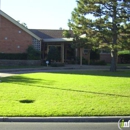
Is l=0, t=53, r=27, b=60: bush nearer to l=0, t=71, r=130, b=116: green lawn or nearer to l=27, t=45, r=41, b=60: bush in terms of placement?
l=27, t=45, r=41, b=60: bush

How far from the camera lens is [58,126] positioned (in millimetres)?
7855

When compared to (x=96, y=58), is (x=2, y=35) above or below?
above

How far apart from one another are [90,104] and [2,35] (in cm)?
2770

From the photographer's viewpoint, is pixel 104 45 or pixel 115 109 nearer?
pixel 115 109

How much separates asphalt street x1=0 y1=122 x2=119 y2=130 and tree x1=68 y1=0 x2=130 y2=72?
1709 cm

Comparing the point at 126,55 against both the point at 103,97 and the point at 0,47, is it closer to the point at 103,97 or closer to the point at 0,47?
the point at 0,47

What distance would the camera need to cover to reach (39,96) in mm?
11766

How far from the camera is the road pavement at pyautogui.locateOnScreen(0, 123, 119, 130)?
7.64 m

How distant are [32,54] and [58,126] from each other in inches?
1072

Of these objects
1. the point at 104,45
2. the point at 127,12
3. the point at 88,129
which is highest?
the point at 127,12

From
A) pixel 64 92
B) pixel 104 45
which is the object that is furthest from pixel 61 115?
pixel 104 45

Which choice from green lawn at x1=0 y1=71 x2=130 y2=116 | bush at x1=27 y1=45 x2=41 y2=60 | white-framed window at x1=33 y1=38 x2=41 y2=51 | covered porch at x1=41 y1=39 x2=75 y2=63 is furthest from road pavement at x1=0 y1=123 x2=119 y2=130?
white-framed window at x1=33 y1=38 x2=41 y2=51

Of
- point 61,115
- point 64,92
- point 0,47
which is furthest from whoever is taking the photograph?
point 0,47

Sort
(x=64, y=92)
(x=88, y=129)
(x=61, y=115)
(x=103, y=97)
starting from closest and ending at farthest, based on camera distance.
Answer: (x=88, y=129) < (x=61, y=115) < (x=103, y=97) < (x=64, y=92)
